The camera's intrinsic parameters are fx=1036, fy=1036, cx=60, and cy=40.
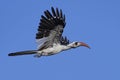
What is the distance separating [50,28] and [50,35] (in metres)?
0.42

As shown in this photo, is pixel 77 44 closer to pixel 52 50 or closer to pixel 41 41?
pixel 52 50

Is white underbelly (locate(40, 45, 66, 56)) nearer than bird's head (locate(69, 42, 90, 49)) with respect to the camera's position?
Yes

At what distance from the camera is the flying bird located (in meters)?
57.0

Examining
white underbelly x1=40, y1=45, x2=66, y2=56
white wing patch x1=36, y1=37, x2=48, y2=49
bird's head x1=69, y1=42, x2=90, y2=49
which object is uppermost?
bird's head x1=69, y1=42, x2=90, y2=49

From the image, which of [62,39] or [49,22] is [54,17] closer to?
[49,22]

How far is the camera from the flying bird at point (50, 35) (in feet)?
187

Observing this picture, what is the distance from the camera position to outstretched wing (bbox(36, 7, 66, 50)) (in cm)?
5697

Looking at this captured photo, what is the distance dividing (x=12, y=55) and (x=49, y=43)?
2238mm

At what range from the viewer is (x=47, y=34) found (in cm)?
5753

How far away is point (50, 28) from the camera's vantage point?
57.4 m

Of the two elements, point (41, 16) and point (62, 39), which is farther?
point (62, 39)

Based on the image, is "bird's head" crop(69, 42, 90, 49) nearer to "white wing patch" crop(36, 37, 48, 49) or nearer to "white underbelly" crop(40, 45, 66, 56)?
"white underbelly" crop(40, 45, 66, 56)

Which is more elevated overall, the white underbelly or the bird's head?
the bird's head

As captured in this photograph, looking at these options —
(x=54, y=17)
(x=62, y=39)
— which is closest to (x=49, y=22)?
(x=54, y=17)
